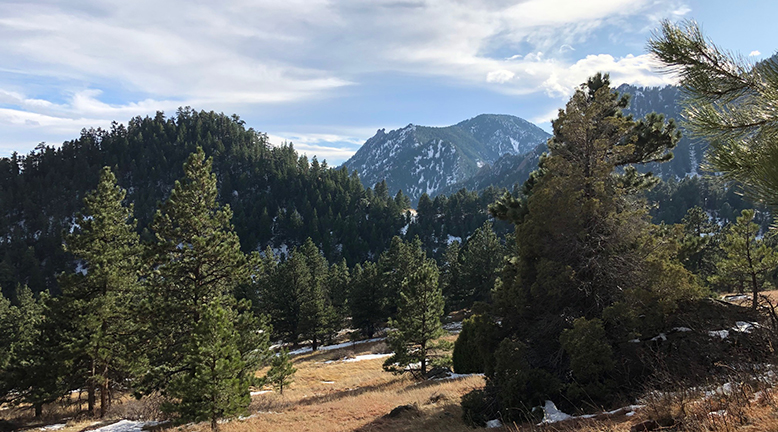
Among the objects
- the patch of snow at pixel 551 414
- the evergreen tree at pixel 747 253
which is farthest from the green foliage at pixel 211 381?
the evergreen tree at pixel 747 253

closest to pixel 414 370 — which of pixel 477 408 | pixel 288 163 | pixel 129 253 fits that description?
pixel 477 408

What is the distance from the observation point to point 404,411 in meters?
14.6

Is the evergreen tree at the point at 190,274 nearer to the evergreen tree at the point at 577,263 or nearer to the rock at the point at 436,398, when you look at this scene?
the rock at the point at 436,398

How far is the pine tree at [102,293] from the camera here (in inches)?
741

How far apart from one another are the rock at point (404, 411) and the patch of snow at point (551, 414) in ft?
16.4

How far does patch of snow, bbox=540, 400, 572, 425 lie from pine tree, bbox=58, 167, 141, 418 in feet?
60.0

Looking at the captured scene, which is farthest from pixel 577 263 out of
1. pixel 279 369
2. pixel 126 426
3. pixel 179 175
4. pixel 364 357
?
pixel 179 175

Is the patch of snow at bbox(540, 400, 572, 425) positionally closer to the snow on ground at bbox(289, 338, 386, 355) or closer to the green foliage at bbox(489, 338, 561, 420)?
the green foliage at bbox(489, 338, 561, 420)

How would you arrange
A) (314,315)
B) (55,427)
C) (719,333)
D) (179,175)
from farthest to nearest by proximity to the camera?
(179,175) < (314,315) < (55,427) < (719,333)

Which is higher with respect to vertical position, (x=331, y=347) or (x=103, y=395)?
(x=103, y=395)

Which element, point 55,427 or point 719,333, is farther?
point 55,427

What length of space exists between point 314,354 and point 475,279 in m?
22.3

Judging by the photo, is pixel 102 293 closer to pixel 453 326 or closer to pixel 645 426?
pixel 645 426

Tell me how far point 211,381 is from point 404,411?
23.1ft
